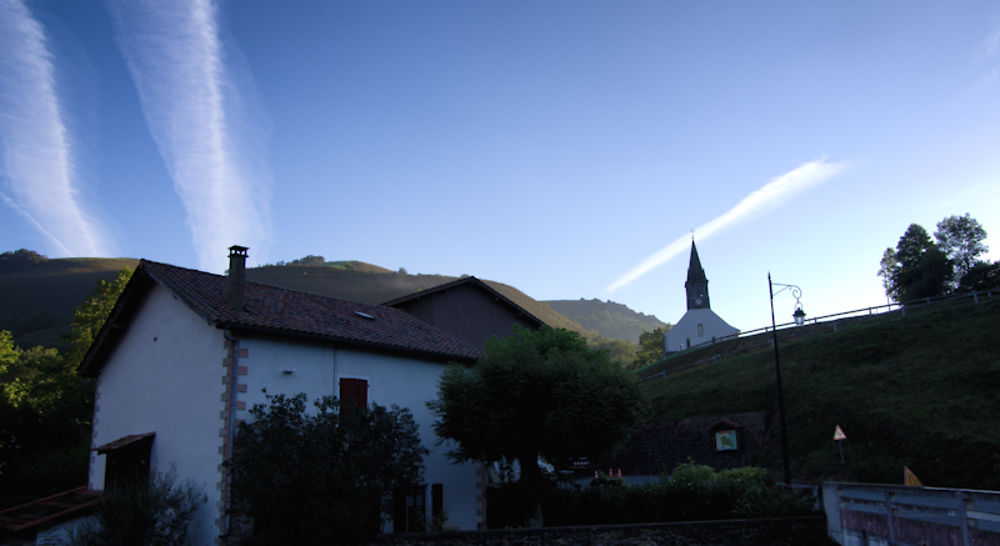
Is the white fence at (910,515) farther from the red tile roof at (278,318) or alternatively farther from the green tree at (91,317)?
the green tree at (91,317)

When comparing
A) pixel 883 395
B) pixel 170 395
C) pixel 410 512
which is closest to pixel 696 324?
pixel 883 395

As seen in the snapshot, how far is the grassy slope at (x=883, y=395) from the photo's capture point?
28266 millimetres

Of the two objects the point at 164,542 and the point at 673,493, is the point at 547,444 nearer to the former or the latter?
the point at 673,493

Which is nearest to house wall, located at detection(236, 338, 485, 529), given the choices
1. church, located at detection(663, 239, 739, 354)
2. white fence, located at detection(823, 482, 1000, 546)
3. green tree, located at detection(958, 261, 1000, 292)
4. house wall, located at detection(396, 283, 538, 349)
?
house wall, located at detection(396, 283, 538, 349)

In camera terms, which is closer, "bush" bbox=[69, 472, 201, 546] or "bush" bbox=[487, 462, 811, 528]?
"bush" bbox=[69, 472, 201, 546]

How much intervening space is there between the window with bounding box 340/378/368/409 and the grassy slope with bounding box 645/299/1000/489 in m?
23.8

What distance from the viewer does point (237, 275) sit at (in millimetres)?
17328

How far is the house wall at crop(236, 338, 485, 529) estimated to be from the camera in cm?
Answer: 1595

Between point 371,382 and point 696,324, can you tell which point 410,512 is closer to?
point 371,382

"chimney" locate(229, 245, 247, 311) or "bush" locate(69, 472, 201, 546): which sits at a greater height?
"chimney" locate(229, 245, 247, 311)

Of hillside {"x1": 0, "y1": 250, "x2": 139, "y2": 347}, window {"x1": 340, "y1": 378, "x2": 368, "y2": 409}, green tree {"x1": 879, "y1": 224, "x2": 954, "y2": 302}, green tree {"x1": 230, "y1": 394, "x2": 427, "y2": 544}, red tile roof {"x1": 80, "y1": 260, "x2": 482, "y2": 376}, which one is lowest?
green tree {"x1": 230, "y1": 394, "x2": 427, "y2": 544}

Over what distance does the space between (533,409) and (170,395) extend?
10068 mm

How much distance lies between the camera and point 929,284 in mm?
62625

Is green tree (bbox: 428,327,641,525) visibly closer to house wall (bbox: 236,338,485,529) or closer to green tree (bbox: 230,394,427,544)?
house wall (bbox: 236,338,485,529)
